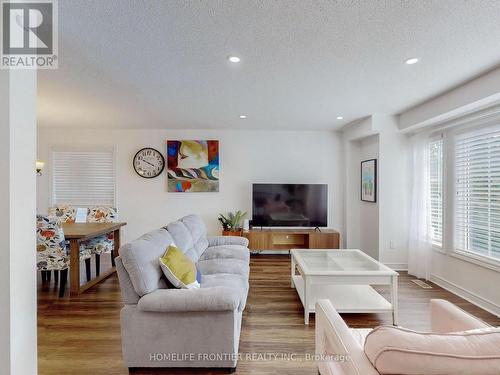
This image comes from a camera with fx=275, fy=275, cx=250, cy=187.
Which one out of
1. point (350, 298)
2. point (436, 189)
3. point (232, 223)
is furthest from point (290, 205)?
point (350, 298)

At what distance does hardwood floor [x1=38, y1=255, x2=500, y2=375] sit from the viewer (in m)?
1.97

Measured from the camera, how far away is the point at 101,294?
3242mm

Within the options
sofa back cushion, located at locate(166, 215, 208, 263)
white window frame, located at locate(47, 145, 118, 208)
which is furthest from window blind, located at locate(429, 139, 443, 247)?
white window frame, located at locate(47, 145, 118, 208)

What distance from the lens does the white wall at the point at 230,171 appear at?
5.12 m

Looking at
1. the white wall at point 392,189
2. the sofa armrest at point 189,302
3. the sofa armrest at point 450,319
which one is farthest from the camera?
the white wall at point 392,189

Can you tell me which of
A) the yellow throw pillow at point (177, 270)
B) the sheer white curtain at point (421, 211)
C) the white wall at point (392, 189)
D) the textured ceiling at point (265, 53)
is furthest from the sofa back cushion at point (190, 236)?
the sheer white curtain at point (421, 211)

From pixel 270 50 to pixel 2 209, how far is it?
1.93 m

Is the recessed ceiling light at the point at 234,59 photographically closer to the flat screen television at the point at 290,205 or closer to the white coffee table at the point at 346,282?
the white coffee table at the point at 346,282

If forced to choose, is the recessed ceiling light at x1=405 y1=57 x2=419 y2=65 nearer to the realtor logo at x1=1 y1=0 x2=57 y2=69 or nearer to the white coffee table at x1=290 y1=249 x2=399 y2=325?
the white coffee table at x1=290 y1=249 x2=399 y2=325

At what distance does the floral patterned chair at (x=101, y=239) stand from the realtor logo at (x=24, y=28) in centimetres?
262

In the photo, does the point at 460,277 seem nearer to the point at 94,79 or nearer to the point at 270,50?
the point at 270,50

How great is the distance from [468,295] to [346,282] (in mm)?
1709

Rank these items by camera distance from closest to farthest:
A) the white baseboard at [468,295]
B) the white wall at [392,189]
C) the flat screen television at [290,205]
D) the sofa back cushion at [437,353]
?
the sofa back cushion at [437,353] → the white baseboard at [468,295] → the white wall at [392,189] → the flat screen television at [290,205]

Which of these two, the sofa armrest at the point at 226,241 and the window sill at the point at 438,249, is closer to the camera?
the window sill at the point at 438,249
